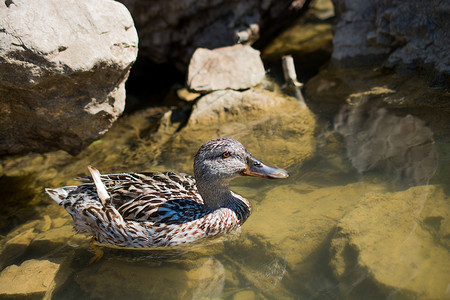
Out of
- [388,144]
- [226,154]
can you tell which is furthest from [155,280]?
[388,144]

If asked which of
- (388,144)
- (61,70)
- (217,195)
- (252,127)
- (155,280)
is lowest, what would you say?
(155,280)

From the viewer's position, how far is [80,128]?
496cm

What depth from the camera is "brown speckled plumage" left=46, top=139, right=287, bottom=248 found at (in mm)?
3975

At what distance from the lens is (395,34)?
6.36 m

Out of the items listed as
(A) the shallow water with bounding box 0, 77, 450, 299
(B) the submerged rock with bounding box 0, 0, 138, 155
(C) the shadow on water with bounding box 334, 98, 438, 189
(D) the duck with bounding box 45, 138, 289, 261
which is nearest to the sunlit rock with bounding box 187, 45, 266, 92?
(A) the shallow water with bounding box 0, 77, 450, 299

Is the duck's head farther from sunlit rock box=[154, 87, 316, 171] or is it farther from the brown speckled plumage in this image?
sunlit rock box=[154, 87, 316, 171]

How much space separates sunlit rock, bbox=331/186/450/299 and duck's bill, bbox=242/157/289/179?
766mm

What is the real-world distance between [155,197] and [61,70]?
5.54 ft

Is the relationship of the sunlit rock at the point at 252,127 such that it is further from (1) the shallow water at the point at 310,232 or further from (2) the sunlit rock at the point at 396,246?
(2) the sunlit rock at the point at 396,246

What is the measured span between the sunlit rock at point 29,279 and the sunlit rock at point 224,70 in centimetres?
381

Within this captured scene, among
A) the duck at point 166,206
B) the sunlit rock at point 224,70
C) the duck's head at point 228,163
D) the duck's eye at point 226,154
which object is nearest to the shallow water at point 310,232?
the duck at point 166,206

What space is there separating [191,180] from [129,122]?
2.86m

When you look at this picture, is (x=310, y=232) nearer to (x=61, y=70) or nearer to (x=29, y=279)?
(x=29, y=279)

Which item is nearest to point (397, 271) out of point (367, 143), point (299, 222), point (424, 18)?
point (299, 222)
